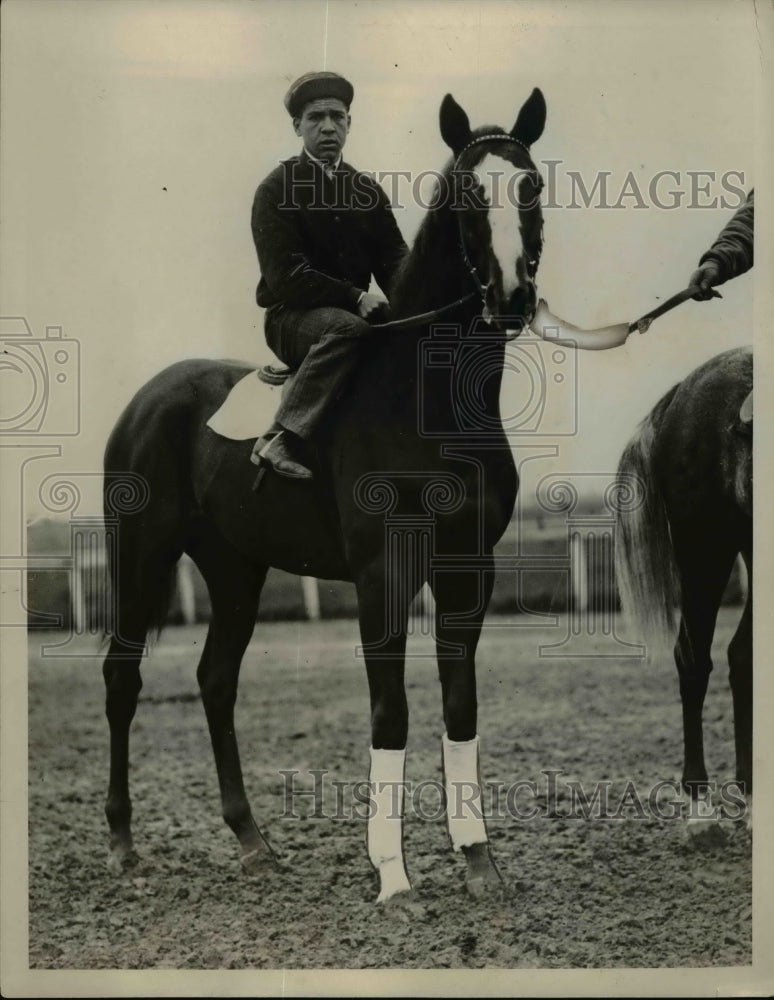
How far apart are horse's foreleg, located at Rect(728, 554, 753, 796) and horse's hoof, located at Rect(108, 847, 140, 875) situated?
1877 millimetres

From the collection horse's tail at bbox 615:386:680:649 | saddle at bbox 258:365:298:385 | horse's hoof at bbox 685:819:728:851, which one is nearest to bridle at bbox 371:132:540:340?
saddle at bbox 258:365:298:385

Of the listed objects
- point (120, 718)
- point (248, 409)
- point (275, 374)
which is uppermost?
point (275, 374)

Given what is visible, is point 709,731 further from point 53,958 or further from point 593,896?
point 53,958

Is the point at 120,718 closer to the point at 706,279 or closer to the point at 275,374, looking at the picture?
the point at 275,374

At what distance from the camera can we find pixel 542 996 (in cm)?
386

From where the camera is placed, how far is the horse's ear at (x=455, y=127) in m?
3.70

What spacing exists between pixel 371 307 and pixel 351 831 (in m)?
1.57

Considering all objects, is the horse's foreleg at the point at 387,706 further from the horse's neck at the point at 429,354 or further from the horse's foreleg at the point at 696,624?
the horse's foreleg at the point at 696,624

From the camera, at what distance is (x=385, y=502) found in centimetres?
374

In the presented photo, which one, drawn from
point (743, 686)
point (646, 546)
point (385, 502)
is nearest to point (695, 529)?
point (646, 546)

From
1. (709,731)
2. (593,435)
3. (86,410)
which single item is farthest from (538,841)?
(86,410)

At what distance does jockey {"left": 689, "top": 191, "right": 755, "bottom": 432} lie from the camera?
154 inches

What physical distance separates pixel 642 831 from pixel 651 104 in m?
2.22
